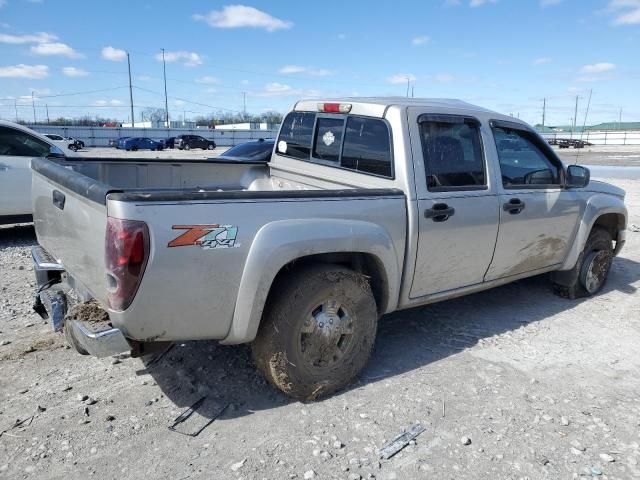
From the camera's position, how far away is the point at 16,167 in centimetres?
758

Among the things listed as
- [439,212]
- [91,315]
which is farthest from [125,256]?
[439,212]

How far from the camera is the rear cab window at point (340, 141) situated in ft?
12.7

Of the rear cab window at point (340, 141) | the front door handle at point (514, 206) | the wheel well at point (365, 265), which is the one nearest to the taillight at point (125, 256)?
the wheel well at point (365, 265)

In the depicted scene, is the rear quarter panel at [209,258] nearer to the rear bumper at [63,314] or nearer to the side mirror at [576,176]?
the rear bumper at [63,314]

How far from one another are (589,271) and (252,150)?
6693 millimetres

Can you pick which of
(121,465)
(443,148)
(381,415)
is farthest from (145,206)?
(443,148)

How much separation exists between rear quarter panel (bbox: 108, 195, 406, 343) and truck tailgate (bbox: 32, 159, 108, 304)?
0.71ft

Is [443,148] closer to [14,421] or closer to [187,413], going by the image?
[187,413]

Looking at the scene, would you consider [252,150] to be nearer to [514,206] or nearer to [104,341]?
[514,206]

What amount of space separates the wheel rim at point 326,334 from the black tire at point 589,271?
300 centimetres

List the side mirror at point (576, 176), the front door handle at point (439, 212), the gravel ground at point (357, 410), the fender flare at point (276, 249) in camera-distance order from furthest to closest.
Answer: the side mirror at point (576, 176) < the front door handle at point (439, 212) < the fender flare at point (276, 249) < the gravel ground at point (357, 410)

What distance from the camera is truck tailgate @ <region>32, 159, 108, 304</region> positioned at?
9.16 feet

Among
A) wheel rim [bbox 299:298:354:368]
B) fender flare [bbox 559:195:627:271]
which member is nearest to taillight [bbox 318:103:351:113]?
wheel rim [bbox 299:298:354:368]

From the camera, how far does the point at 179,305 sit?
279 cm
